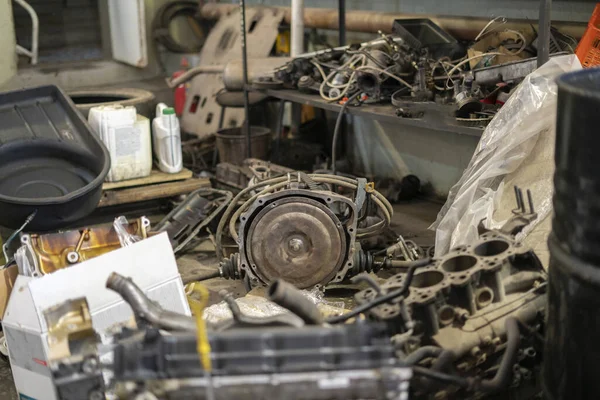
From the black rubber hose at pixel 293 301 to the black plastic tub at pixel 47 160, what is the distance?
5.56 feet

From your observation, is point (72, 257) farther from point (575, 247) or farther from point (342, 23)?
point (342, 23)

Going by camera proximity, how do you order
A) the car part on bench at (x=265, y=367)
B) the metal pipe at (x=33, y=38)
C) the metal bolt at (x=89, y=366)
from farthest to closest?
the metal pipe at (x=33, y=38)
the metal bolt at (x=89, y=366)
the car part on bench at (x=265, y=367)

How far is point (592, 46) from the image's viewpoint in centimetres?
275

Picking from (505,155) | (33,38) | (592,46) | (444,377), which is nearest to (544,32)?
(592,46)

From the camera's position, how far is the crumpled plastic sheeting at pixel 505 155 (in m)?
2.48

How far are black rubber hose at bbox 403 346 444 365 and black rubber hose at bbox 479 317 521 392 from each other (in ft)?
0.40

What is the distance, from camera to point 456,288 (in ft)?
5.93

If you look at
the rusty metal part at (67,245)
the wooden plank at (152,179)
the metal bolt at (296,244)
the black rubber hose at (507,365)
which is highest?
the rusty metal part at (67,245)

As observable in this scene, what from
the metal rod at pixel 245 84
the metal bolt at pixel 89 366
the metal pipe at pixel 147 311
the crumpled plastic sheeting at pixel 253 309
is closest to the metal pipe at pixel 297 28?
the metal rod at pixel 245 84

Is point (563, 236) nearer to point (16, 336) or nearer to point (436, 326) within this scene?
point (436, 326)

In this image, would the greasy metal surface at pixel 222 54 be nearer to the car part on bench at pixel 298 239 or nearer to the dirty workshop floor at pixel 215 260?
the dirty workshop floor at pixel 215 260

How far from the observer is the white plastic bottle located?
3814 mm

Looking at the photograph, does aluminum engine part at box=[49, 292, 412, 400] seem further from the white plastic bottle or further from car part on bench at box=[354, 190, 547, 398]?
the white plastic bottle

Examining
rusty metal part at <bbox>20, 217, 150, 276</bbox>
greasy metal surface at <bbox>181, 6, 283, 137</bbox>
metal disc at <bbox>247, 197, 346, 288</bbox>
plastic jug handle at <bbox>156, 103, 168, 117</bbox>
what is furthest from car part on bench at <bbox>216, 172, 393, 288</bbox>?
greasy metal surface at <bbox>181, 6, 283, 137</bbox>
